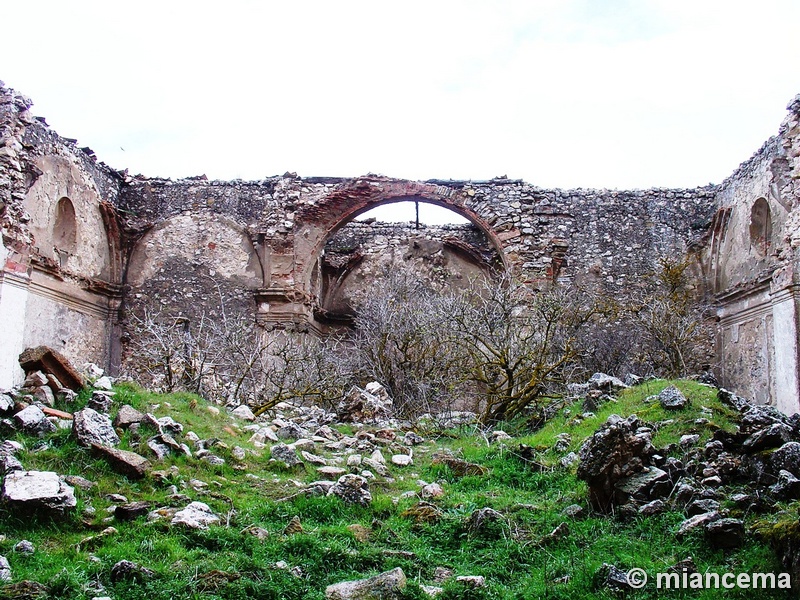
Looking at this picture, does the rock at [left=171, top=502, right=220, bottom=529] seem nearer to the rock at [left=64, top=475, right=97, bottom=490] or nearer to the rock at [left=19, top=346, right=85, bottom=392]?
the rock at [left=64, top=475, right=97, bottom=490]

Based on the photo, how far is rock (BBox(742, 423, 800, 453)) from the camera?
4504 mm

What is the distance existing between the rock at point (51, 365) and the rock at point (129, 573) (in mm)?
2990

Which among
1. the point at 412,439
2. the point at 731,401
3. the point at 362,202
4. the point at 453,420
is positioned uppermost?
the point at 362,202

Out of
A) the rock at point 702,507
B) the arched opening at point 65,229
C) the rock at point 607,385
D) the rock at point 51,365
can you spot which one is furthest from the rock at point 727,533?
the arched opening at point 65,229

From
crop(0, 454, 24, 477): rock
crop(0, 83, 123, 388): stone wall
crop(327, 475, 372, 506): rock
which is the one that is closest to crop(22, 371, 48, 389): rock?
crop(0, 454, 24, 477): rock

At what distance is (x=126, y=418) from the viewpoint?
5348mm

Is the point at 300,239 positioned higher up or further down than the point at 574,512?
higher up

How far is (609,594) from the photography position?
325 cm

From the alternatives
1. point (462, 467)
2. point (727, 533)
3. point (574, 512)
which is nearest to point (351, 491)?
point (462, 467)

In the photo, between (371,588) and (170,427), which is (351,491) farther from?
(170,427)

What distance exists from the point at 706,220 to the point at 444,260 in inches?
218

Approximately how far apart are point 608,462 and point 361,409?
392 cm

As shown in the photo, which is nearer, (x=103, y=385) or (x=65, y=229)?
(x=103, y=385)

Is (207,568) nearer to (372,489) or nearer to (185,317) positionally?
(372,489)
